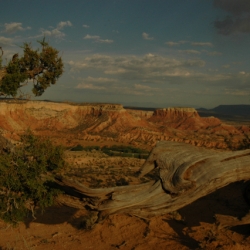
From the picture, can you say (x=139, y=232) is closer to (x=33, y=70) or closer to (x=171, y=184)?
(x=171, y=184)

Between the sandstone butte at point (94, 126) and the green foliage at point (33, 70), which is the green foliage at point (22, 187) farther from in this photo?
the sandstone butte at point (94, 126)

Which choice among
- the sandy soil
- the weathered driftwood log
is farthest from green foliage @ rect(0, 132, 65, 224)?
the weathered driftwood log

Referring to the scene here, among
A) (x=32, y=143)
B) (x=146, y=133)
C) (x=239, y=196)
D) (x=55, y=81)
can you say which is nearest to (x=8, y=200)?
(x=32, y=143)

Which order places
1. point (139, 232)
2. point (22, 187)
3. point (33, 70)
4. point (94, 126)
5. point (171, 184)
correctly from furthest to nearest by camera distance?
1. point (94, 126)
2. point (33, 70)
3. point (139, 232)
4. point (22, 187)
5. point (171, 184)

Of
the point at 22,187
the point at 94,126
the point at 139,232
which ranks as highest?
the point at 22,187

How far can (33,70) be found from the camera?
11.3m

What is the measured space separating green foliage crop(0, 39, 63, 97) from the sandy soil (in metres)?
4.72

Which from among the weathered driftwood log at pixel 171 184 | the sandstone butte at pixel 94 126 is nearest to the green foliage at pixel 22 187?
the weathered driftwood log at pixel 171 184

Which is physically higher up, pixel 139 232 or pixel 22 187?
pixel 22 187

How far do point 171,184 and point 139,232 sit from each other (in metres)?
2.98

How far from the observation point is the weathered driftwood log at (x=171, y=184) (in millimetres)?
6133

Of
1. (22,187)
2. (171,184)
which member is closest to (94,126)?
Result: (22,187)

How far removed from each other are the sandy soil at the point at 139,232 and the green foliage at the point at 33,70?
472cm

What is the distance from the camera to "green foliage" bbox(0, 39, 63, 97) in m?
10.2
